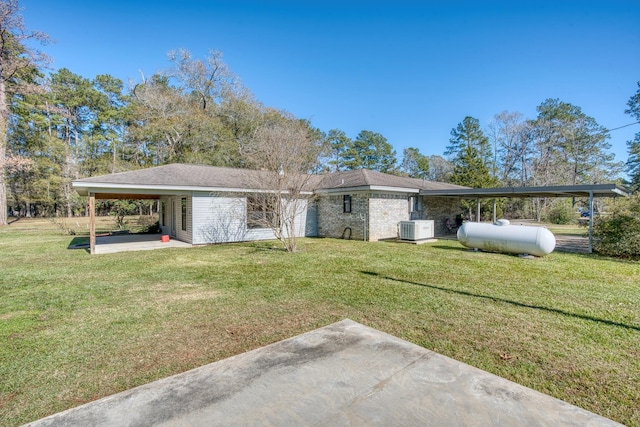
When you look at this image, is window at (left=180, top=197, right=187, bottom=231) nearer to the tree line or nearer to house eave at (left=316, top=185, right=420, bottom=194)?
house eave at (left=316, top=185, right=420, bottom=194)

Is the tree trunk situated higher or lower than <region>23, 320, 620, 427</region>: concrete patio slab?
higher

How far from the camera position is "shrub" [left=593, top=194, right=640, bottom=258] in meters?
9.12

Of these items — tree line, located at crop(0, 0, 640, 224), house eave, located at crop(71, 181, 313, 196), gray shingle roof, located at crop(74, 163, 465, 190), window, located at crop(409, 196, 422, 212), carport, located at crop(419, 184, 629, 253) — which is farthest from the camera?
tree line, located at crop(0, 0, 640, 224)

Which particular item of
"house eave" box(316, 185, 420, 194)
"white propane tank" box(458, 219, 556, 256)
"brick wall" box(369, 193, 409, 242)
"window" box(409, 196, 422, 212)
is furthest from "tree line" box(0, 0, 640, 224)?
"white propane tank" box(458, 219, 556, 256)

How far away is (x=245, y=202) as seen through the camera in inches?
515

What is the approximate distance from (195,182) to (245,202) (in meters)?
2.18

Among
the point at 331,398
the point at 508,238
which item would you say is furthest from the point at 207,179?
the point at 331,398

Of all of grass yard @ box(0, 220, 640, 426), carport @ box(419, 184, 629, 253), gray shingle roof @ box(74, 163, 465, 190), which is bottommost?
grass yard @ box(0, 220, 640, 426)

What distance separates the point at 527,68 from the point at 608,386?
15065 millimetres

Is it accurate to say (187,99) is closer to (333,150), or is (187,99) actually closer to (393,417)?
(333,150)

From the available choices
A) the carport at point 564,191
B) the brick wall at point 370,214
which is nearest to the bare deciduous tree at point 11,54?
the brick wall at point 370,214

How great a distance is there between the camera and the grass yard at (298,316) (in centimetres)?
281

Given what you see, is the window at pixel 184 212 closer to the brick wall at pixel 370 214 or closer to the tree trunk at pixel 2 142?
the brick wall at pixel 370 214

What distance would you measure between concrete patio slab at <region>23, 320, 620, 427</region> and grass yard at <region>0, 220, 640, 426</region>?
335 mm
